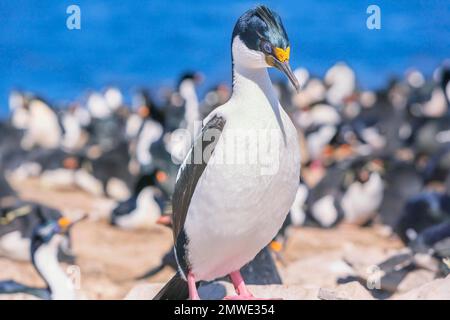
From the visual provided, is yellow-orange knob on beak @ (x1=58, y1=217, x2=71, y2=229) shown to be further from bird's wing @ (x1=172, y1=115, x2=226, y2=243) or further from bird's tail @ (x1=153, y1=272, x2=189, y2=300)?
bird's wing @ (x1=172, y1=115, x2=226, y2=243)

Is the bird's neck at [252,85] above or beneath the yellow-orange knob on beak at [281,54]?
beneath

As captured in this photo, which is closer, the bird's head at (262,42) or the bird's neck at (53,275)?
the bird's head at (262,42)

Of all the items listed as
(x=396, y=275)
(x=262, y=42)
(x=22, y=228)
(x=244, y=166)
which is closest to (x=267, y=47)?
(x=262, y=42)

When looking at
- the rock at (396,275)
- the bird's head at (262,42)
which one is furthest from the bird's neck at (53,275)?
the bird's head at (262,42)

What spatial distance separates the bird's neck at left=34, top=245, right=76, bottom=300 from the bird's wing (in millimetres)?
2287

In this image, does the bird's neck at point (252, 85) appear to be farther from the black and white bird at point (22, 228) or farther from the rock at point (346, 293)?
the black and white bird at point (22, 228)

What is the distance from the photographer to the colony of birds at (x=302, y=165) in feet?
26.3

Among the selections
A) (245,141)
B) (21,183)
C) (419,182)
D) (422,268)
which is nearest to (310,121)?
(419,182)

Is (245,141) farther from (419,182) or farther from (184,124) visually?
(184,124)

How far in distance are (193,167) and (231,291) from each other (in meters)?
1.11

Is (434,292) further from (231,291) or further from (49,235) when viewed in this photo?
(49,235)

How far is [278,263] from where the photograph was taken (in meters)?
8.87

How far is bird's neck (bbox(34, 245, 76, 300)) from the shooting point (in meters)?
7.47

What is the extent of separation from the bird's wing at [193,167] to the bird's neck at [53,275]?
→ 2.29m
